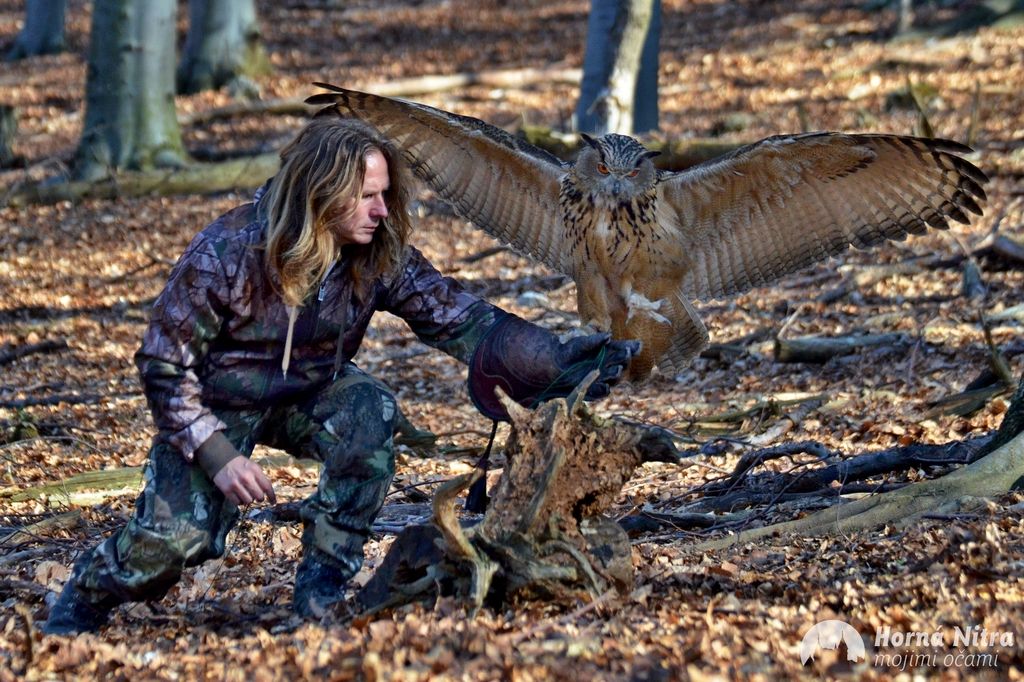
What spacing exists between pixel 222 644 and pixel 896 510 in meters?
2.47

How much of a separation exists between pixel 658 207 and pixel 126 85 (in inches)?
319

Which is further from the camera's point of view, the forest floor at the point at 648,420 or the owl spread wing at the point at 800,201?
the owl spread wing at the point at 800,201

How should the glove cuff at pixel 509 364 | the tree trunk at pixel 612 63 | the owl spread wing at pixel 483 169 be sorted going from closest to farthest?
1. the glove cuff at pixel 509 364
2. the owl spread wing at pixel 483 169
3. the tree trunk at pixel 612 63

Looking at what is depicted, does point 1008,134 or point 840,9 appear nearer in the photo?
point 1008,134

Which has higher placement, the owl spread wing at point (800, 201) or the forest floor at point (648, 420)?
the owl spread wing at point (800, 201)

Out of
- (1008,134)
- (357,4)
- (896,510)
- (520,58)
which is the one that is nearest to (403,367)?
(896,510)

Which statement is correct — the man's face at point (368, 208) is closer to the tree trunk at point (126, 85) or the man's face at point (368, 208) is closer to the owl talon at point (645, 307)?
the owl talon at point (645, 307)

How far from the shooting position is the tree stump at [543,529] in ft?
11.4

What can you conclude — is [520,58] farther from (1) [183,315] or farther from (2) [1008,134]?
(1) [183,315]

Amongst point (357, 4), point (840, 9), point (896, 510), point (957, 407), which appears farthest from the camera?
point (357, 4)

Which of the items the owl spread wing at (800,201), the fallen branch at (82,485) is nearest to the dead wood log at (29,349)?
the fallen branch at (82,485)

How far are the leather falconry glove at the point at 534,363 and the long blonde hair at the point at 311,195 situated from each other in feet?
2.04

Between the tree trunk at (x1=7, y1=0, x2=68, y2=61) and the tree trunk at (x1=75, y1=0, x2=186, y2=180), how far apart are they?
10.4 meters

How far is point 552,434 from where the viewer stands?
3490 millimetres
